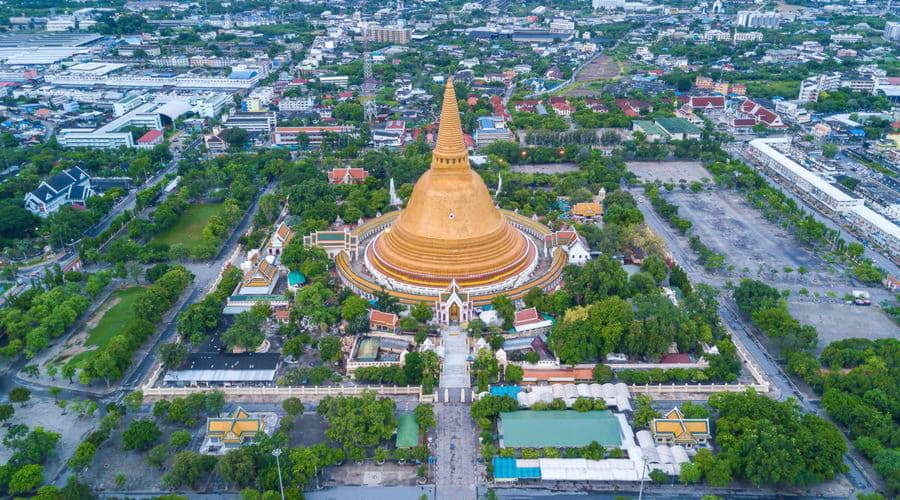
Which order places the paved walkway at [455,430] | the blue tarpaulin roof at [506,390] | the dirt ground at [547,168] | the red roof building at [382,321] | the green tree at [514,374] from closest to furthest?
the paved walkway at [455,430], the blue tarpaulin roof at [506,390], the green tree at [514,374], the red roof building at [382,321], the dirt ground at [547,168]

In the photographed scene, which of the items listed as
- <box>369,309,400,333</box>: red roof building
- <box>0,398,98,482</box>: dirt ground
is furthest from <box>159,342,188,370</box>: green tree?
<box>369,309,400,333</box>: red roof building

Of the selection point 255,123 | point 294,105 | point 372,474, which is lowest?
point 372,474

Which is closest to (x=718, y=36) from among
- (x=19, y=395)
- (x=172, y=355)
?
(x=172, y=355)

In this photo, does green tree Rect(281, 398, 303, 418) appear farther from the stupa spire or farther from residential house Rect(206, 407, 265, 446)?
the stupa spire

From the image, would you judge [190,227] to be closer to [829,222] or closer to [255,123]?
[255,123]

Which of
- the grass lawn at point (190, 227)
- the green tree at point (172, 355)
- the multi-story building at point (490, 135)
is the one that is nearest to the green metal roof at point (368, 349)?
the green tree at point (172, 355)

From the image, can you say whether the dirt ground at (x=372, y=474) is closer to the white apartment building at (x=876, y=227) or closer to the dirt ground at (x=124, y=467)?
the dirt ground at (x=124, y=467)
